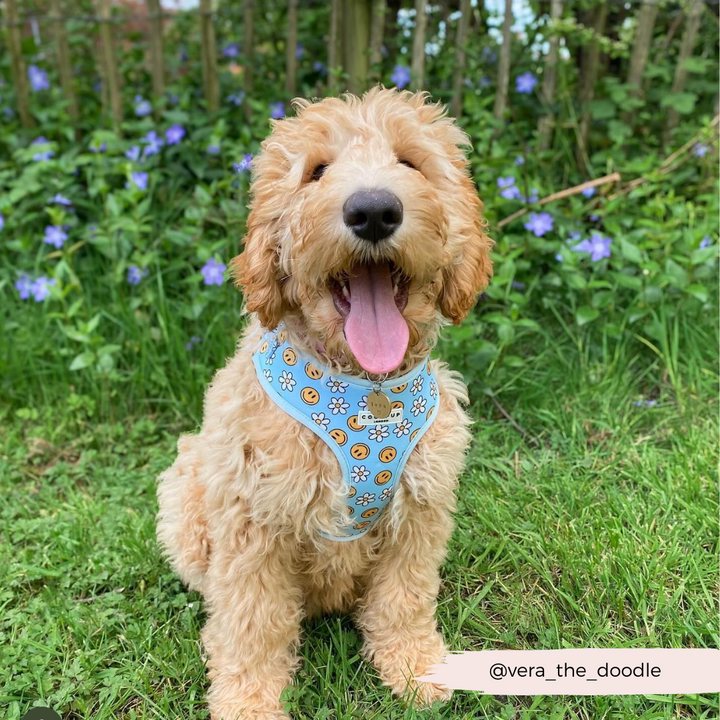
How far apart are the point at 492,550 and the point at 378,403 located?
3.76 feet

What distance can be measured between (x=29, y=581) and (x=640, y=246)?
3.47m

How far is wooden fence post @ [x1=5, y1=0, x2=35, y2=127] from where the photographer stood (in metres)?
4.70

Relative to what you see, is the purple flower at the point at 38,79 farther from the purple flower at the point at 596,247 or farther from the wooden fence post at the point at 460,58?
the purple flower at the point at 596,247

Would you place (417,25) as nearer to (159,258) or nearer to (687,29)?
(687,29)

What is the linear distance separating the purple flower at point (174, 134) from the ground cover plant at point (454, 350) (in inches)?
0.8

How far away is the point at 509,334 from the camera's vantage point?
357cm

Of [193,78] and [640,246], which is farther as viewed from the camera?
[193,78]

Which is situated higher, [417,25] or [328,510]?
[417,25]

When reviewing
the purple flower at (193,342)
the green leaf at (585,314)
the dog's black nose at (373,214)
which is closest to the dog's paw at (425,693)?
the dog's black nose at (373,214)

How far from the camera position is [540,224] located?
13.1 feet

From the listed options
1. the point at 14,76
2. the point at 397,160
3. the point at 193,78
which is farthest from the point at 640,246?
the point at 14,76

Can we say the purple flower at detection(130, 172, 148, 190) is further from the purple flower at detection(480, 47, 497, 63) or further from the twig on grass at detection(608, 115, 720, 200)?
the twig on grass at detection(608, 115, 720, 200)

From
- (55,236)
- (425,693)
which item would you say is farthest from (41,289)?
(425,693)

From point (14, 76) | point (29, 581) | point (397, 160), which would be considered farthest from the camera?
point (14, 76)
